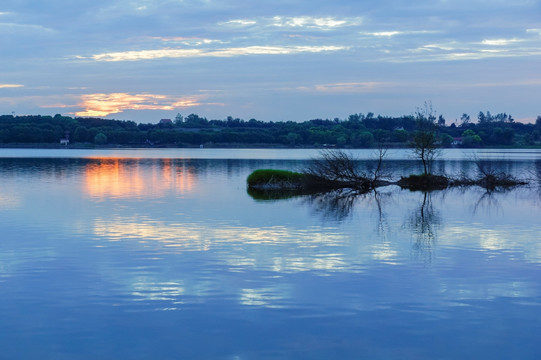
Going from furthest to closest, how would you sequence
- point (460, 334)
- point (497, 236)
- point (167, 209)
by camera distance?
point (167, 209) → point (497, 236) → point (460, 334)

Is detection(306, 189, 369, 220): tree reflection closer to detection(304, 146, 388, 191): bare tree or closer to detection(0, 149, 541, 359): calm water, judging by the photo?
detection(0, 149, 541, 359): calm water

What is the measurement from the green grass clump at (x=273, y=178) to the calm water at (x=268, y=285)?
18.3m

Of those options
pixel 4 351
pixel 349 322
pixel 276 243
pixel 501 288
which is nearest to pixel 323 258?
pixel 276 243

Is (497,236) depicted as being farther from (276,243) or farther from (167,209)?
(167,209)

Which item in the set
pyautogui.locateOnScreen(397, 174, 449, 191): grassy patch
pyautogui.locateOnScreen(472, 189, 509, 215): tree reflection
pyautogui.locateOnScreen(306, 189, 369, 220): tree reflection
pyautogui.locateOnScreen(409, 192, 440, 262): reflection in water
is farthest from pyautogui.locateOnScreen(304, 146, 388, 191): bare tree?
pyautogui.locateOnScreen(409, 192, 440, 262): reflection in water

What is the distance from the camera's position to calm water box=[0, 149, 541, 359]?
1254 centimetres

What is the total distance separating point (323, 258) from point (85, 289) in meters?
7.89

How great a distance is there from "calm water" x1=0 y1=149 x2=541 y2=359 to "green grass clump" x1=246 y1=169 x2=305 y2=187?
18335mm

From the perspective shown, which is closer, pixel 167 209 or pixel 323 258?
pixel 323 258

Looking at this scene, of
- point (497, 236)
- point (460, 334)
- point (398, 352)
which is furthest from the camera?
point (497, 236)

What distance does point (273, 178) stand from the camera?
53062mm

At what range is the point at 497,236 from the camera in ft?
87.2

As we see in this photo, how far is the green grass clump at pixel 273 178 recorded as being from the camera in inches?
2077

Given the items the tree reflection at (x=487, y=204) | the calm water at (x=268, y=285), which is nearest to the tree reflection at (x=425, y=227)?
the calm water at (x=268, y=285)
